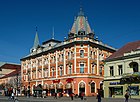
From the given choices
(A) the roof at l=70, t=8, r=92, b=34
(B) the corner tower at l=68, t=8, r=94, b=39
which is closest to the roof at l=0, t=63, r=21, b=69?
(B) the corner tower at l=68, t=8, r=94, b=39

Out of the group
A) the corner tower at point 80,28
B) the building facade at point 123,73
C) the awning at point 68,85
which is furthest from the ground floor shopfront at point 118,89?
the corner tower at point 80,28

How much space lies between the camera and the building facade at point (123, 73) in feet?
152

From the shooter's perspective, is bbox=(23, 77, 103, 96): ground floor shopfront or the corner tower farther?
the corner tower

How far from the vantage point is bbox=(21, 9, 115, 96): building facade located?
6191cm

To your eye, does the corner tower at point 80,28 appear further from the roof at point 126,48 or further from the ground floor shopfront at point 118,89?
the ground floor shopfront at point 118,89

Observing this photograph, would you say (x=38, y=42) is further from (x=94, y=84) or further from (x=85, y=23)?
(x=94, y=84)

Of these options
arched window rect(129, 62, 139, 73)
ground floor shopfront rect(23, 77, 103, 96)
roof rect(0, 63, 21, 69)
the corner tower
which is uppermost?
the corner tower

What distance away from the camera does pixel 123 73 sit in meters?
48.8

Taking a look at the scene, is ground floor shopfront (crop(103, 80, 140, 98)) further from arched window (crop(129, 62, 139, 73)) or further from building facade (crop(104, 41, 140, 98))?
arched window (crop(129, 62, 139, 73))

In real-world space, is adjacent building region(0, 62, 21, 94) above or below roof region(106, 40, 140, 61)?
below

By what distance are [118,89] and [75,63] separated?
592 inches

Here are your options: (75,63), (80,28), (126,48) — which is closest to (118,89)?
(126,48)

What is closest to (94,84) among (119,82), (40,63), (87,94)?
(87,94)

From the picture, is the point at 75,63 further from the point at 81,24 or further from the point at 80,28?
the point at 81,24
